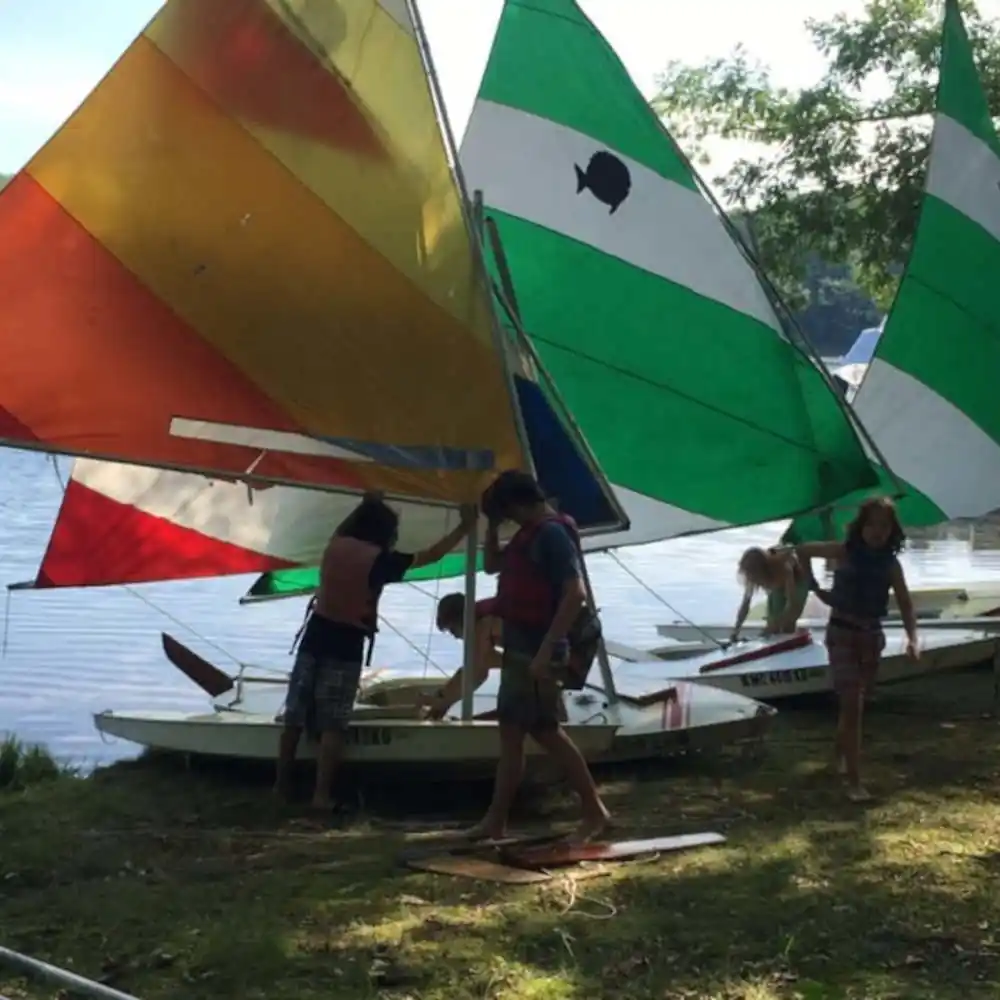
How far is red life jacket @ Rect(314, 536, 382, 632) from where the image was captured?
6754 mm

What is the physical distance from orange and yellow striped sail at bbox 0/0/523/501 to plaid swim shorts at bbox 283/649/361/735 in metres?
0.73

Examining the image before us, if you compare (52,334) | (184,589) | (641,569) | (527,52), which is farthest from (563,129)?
(641,569)

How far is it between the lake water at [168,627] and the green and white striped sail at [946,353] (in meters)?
2.06

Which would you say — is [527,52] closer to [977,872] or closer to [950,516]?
[950,516]

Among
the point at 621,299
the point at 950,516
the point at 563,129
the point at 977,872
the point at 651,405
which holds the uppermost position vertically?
the point at 563,129

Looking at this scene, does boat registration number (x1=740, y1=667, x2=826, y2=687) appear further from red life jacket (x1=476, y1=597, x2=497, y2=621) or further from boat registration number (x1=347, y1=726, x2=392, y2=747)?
boat registration number (x1=347, y1=726, x2=392, y2=747)

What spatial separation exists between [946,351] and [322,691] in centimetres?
588

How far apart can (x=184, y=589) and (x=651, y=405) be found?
9.82m

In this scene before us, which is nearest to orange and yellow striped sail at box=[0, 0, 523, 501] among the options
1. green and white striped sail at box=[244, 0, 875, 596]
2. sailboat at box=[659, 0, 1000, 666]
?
green and white striped sail at box=[244, 0, 875, 596]

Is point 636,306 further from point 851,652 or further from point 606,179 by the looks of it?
point 851,652

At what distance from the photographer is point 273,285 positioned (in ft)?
23.0

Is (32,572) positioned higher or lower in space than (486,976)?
higher

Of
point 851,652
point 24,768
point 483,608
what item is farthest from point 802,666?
point 24,768

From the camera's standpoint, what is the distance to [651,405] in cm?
932
